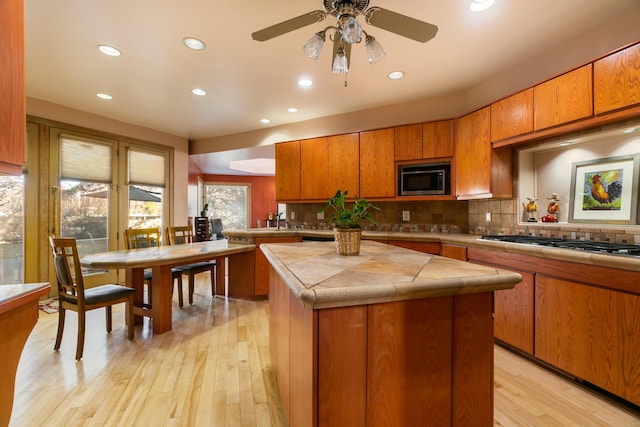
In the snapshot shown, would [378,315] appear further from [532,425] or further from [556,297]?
[556,297]

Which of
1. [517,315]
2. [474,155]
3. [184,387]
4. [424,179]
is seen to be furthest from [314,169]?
[184,387]

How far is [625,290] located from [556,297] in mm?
392

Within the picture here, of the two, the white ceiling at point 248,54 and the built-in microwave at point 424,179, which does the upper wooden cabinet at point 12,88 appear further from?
the built-in microwave at point 424,179

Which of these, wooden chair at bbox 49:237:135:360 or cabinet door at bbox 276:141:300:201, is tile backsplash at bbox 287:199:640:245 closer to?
cabinet door at bbox 276:141:300:201

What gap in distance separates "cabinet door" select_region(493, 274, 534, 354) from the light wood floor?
5.7 inches

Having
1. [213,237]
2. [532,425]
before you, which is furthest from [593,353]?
[213,237]

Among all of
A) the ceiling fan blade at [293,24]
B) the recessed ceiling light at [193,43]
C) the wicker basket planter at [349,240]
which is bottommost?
the wicker basket planter at [349,240]

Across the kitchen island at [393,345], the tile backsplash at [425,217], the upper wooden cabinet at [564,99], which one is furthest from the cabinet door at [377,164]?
the kitchen island at [393,345]

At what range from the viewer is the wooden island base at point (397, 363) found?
3.18 ft

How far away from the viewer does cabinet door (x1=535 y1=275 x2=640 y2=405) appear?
1603 millimetres

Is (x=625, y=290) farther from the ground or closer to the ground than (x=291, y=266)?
closer to the ground

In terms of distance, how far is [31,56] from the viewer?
2.61 m

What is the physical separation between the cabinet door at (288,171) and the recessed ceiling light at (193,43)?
196cm

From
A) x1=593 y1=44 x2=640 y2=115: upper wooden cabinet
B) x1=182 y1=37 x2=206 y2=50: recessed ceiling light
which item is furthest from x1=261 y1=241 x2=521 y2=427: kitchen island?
x1=182 y1=37 x2=206 y2=50: recessed ceiling light
